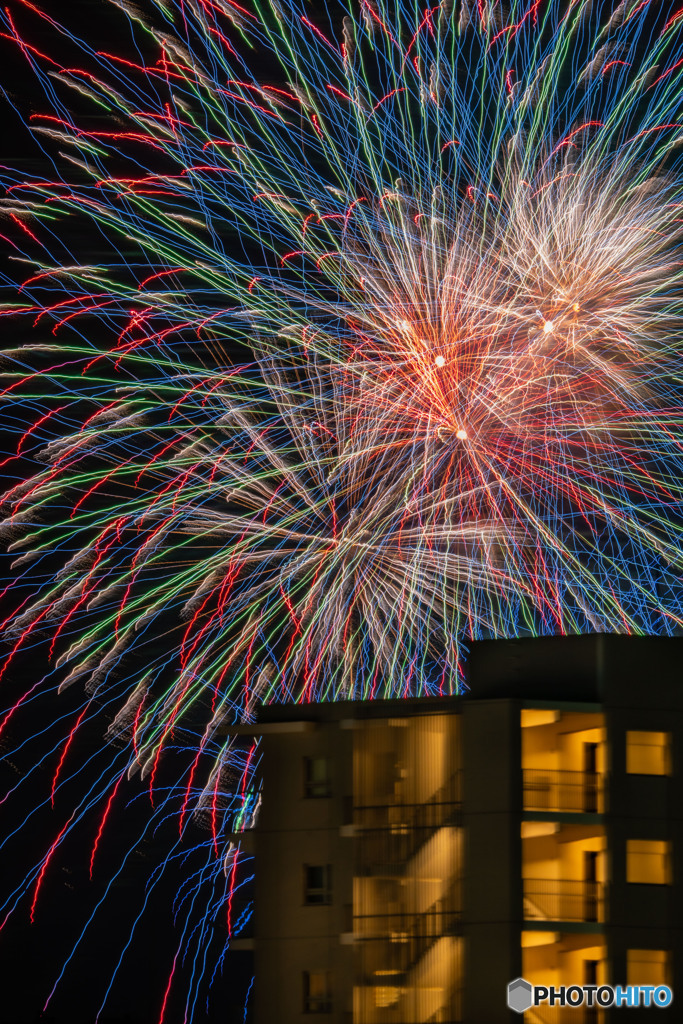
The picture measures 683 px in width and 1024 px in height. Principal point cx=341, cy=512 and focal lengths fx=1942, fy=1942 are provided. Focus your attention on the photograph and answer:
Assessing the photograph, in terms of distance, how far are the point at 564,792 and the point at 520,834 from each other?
1.47 meters

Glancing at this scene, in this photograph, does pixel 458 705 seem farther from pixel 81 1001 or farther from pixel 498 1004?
pixel 81 1001

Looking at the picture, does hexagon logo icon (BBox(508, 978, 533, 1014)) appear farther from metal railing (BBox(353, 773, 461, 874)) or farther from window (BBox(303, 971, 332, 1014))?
Result: window (BBox(303, 971, 332, 1014))

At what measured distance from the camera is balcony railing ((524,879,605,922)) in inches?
1614

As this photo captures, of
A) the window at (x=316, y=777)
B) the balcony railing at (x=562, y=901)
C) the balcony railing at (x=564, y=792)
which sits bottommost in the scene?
the balcony railing at (x=562, y=901)

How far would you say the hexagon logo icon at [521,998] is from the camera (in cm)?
3988

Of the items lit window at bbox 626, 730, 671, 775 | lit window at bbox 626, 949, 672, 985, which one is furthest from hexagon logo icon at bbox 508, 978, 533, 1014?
lit window at bbox 626, 730, 671, 775

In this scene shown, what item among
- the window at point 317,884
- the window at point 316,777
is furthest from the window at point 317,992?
the window at point 316,777

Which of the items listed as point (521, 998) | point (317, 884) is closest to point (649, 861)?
point (521, 998)

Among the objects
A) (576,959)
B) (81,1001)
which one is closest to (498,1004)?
(576,959)

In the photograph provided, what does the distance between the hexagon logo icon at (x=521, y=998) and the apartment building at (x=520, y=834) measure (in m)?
0.18

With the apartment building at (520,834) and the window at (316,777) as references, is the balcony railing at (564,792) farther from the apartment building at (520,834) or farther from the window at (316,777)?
the window at (316,777)

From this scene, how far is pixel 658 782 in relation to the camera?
1624 inches

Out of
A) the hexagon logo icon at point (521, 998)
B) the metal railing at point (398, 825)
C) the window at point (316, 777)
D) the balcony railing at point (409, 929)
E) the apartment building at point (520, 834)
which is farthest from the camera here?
the window at point (316, 777)

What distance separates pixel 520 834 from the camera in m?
41.1
